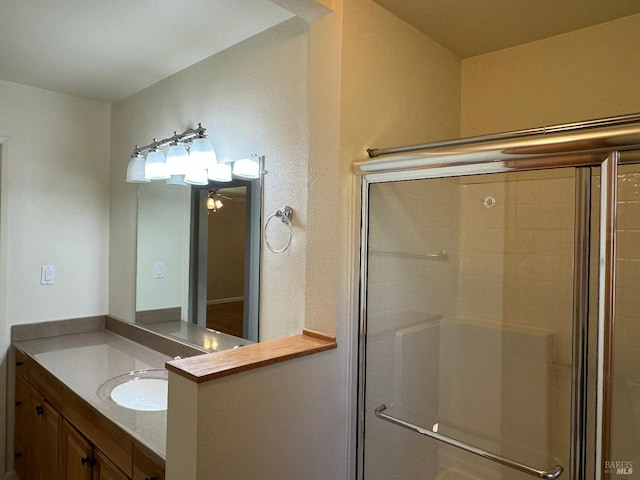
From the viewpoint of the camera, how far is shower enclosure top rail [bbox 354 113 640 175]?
3.45 ft

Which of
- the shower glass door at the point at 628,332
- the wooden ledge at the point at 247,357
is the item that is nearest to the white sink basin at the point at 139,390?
the wooden ledge at the point at 247,357

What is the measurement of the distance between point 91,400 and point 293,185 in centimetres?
118

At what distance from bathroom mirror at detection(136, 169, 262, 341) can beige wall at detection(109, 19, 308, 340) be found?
0.36 feet

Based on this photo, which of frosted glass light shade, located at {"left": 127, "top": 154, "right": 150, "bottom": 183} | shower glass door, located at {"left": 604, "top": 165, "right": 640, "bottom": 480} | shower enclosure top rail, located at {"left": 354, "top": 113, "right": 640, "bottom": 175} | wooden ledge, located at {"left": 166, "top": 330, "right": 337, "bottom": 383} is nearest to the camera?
shower enclosure top rail, located at {"left": 354, "top": 113, "right": 640, "bottom": 175}

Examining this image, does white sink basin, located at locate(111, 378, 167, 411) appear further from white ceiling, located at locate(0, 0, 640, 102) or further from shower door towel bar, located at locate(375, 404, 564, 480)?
white ceiling, located at locate(0, 0, 640, 102)

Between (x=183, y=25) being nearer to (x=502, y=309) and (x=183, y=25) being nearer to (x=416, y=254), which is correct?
(x=416, y=254)

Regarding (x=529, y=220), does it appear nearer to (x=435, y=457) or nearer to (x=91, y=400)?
(x=435, y=457)

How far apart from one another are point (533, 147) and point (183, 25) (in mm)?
1495

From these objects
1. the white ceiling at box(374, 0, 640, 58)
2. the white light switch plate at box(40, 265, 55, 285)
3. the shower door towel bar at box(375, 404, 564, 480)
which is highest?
the white ceiling at box(374, 0, 640, 58)

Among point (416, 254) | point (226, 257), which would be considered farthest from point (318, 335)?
point (226, 257)

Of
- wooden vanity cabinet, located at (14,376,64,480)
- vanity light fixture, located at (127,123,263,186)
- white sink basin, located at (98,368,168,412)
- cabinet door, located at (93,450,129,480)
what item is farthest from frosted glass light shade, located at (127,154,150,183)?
cabinet door, located at (93,450,129,480)

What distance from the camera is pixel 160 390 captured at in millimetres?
2020

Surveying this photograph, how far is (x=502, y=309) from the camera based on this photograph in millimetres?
1936

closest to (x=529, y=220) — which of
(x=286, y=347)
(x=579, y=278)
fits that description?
(x=579, y=278)
